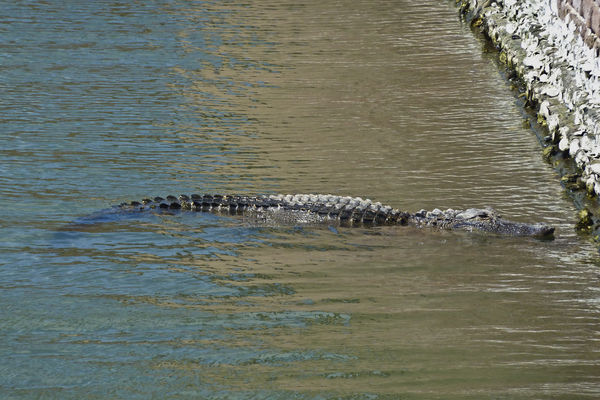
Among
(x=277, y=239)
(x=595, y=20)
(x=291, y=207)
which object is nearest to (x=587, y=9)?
(x=595, y=20)

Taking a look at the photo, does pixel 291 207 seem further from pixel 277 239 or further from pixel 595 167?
pixel 595 167

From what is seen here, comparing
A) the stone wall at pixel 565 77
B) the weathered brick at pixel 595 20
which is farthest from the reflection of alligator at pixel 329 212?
the weathered brick at pixel 595 20

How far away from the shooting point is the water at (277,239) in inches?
181

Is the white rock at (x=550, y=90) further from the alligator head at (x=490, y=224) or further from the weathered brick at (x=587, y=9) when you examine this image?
the alligator head at (x=490, y=224)

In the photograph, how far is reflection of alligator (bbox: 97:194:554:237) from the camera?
6.38m

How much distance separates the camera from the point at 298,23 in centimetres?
1309

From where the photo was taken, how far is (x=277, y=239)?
6.41 meters

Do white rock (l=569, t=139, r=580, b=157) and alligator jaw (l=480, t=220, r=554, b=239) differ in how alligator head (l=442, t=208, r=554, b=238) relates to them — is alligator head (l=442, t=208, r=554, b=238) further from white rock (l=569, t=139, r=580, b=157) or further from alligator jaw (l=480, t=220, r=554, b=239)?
white rock (l=569, t=139, r=580, b=157)

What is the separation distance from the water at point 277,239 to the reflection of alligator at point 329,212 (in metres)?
0.11

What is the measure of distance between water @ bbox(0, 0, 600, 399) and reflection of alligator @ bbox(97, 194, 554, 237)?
11cm

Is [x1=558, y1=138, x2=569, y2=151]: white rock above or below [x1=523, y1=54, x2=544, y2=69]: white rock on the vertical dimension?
below

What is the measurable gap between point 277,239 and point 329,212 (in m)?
0.46

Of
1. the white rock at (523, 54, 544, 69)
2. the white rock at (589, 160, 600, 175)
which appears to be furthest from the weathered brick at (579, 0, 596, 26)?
the white rock at (589, 160, 600, 175)

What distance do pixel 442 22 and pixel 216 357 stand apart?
30.1 feet
